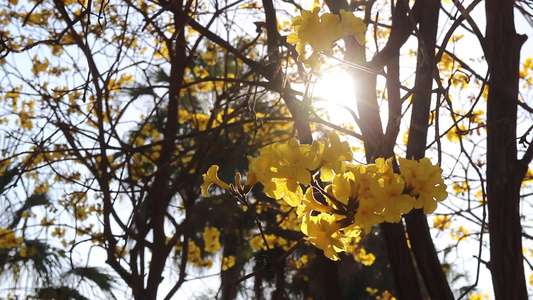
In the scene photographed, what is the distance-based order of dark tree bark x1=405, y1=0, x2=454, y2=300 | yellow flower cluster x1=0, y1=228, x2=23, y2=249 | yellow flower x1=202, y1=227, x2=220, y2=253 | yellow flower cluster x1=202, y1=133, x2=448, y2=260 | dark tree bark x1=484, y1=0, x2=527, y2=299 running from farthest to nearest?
yellow flower x1=202, y1=227, x2=220, y2=253
yellow flower cluster x1=0, y1=228, x2=23, y2=249
dark tree bark x1=405, y1=0, x2=454, y2=300
dark tree bark x1=484, y1=0, x2=527, y2=299
yellow flower cluster x1=202, y1=133, x2=448, y2=260

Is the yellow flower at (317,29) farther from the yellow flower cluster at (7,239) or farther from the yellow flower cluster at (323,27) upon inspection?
the yellow flower cluster at (7,239)

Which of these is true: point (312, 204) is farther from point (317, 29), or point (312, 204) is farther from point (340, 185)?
point (317, 29)

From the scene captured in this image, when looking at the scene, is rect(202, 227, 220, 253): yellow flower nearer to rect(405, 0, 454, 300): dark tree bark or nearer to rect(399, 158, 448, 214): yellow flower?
rect(405, 0, 454, 300): dark tree bark

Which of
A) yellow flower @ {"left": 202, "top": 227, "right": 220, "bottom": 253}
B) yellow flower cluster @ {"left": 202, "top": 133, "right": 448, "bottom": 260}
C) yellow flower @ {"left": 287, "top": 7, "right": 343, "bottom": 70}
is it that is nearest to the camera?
yellow flower cluster @ {"left": 202, "top": 133, "right": 448, "bottom": 260}

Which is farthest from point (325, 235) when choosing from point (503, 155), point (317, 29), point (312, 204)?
point (503, 155)

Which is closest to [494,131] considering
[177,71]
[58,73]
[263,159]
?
[263,159]

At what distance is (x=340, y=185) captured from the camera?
3.10ft

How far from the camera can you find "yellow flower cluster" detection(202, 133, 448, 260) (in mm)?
911

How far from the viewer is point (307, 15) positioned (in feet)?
3.68

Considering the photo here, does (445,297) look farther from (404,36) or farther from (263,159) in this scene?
A: (263,159)

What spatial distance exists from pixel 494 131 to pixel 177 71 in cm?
222

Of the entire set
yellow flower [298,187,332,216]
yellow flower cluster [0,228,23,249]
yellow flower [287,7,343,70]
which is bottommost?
yellow flower [298,187,332,216]

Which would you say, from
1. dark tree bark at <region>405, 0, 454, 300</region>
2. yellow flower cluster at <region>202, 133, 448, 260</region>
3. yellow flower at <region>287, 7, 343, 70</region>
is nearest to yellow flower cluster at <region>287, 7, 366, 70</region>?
yellow flower at <region>287, 7, 343, 70</region>

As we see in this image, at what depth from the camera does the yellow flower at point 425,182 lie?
3.17 feet
